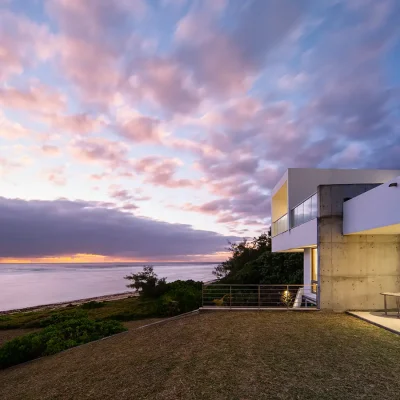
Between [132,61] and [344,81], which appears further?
[344,81]

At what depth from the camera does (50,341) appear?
10.3 meters

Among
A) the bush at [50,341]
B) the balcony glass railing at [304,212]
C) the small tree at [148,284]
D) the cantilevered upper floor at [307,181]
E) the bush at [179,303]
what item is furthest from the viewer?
the small tree at [148,284]

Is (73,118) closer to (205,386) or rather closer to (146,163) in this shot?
(146,163)

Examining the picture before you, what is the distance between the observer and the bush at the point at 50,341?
10.0 meters

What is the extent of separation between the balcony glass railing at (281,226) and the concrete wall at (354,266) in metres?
5.22

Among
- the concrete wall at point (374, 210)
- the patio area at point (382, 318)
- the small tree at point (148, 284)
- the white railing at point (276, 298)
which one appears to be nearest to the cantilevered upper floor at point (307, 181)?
the white railing at point (276, 298)

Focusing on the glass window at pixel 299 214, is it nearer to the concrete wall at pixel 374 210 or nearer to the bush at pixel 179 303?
→ the concrete wall at pixel 374 210

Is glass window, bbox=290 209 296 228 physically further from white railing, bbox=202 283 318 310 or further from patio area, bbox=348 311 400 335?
patio area, bbox=348 311 400 335

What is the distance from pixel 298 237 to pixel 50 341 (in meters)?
9.81

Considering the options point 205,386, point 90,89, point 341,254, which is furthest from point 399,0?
point 205,386

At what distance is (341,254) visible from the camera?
9.99 m

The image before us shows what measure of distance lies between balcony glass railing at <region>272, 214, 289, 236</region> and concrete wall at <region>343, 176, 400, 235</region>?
570cm

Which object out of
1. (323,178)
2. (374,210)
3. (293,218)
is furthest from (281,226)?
(374,210)

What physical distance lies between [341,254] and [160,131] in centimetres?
1018
